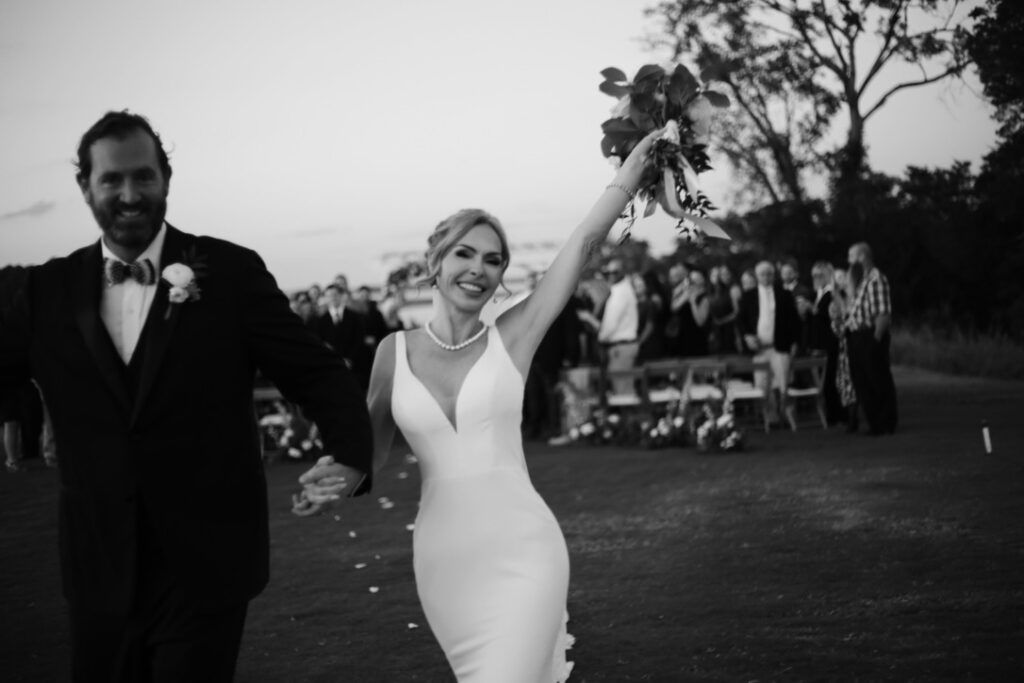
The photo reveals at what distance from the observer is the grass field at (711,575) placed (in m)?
6.37

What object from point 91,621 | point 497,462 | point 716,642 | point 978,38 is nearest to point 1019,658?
point 716,642

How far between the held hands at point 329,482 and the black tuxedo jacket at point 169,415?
0.04 meters

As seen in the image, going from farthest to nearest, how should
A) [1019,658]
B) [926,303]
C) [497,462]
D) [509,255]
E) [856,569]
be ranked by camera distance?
[926,303]
[856,569]
[1019,658]
[509,255]
[497,462]

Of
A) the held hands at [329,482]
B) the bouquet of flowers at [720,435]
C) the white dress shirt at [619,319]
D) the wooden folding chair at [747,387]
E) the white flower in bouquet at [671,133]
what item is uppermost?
the white flower in bouquet at [671,133]

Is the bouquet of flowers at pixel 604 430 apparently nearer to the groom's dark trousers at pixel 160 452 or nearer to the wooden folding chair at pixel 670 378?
the wooden folding chair at pixel 670 378

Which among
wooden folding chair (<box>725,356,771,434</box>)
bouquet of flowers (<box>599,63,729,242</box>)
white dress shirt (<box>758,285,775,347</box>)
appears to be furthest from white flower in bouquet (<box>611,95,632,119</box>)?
white dress shirt (<box>758,285,775,347</box>)

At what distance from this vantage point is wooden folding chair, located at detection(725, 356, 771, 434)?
16.8m

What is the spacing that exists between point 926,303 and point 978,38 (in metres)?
9.48

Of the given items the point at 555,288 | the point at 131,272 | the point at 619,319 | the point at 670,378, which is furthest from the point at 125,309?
the point at 670,378

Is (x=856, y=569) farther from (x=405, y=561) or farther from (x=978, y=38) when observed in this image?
(x=978, y=38)

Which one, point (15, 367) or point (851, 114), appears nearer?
point (15, 367)

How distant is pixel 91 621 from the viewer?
132 inches

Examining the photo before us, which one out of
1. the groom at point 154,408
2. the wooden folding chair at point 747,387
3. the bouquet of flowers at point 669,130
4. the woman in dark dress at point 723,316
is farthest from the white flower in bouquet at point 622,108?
the woman in dark dress at point 723,316

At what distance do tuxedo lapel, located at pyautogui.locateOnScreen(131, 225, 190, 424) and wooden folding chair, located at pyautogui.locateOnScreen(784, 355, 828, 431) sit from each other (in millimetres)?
14534
